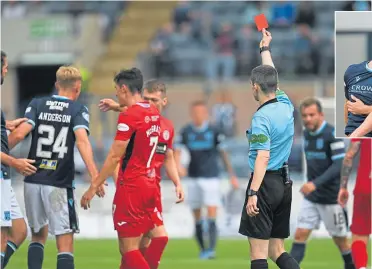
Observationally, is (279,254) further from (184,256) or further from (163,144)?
(184,256)

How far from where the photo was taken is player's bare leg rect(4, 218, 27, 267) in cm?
1034

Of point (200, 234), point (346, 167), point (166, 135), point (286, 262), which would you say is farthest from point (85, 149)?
point (200, 234)

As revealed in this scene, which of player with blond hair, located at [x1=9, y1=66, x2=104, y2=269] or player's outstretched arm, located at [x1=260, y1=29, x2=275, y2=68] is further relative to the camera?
player with blond hair, located at [x1=9, y1=66, x2=104, y2=269]

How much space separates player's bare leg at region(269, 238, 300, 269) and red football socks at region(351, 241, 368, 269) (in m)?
1.76

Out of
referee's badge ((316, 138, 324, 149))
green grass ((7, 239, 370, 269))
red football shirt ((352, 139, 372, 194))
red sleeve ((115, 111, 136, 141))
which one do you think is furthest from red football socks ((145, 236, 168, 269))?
green grass ((7, 239, 370, 269))

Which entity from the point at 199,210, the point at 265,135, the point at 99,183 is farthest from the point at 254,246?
the point at 199,210

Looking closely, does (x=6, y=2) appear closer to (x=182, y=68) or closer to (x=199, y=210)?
(x=182, y=68)

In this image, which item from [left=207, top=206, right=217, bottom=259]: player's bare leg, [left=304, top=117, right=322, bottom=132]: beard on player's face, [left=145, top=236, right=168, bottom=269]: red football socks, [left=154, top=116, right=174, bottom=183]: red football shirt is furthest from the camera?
[left=207, top=206, right=217, bottom=259]: player's bare leg

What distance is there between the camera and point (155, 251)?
10.4 m

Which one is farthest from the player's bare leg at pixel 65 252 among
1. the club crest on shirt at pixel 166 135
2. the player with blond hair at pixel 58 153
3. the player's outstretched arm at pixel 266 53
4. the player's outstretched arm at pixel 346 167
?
the player's outstretched arm at pixel 346 167

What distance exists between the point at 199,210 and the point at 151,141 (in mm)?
6029

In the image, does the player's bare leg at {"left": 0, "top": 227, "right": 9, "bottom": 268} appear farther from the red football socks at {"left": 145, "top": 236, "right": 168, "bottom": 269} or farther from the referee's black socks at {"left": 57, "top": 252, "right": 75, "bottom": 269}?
the red football socks at {"left": 145, "top": 236, "right": 168, "bottom": 269}

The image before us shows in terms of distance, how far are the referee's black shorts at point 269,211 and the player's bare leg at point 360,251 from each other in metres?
1.86

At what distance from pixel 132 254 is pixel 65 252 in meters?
0.82
